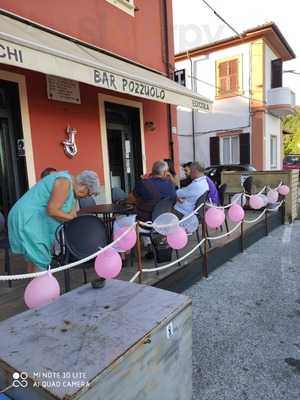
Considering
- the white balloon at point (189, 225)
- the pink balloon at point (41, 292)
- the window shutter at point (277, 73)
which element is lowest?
the white balloon at point (189, 225)

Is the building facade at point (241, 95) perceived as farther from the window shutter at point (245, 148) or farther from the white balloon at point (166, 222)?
the white balloon at point (166, 222)

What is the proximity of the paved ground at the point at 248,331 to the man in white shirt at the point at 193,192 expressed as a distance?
94cm

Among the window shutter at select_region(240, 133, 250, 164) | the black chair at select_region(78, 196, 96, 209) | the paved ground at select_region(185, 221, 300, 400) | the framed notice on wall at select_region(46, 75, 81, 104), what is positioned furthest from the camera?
the window shutter at select_region(240, 133, 250, 164)

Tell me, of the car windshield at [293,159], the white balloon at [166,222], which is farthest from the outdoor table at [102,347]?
the car windshield at [293,159]

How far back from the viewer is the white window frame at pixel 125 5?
19.6 ft

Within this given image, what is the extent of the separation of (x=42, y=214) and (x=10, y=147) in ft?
7.86

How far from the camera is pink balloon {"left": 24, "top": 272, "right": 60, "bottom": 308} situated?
1908 millimetres

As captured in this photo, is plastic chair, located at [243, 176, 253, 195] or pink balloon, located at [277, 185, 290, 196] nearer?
pink balloon, located at [277, 185, 290, 196]

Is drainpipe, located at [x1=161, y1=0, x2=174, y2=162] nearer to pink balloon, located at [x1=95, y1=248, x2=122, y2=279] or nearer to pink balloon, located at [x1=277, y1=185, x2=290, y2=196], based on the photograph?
pink balloon, located at [x1=277, y1=185, x2=290, y2=196]

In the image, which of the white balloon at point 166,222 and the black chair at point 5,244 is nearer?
the black chair at point 5,244

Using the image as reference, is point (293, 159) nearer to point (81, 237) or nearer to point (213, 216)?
point (213, 216)

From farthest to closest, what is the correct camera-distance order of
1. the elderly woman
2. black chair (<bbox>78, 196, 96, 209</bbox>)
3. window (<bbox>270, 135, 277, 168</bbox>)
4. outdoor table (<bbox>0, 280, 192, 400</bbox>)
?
window (<bbox>270, 135, 277, 168</bbox>)
black chair (<bbox>78, 196, 96, 209</bbox>)
the elderly woman
outdoor table (<bbox>0, 280, 192, 400</bbox>)

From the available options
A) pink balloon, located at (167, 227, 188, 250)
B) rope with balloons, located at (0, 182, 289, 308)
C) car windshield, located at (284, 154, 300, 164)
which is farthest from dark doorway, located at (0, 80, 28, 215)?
car windshield, located at (284, 154, 300, 164)

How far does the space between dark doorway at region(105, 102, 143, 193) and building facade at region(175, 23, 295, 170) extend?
7.56m
